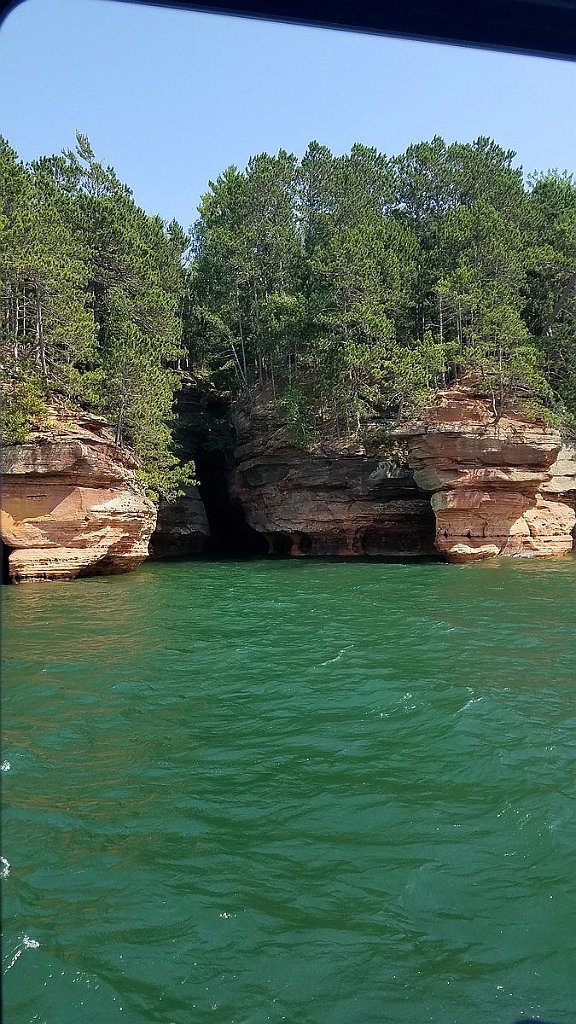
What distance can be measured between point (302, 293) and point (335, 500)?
7897 millimetres

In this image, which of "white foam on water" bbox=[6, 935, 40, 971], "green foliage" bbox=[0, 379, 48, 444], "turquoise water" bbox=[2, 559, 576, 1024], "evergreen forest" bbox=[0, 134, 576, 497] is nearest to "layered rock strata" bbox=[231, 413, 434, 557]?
"evergreen forest" bbox=[0, 134, 576, 497]

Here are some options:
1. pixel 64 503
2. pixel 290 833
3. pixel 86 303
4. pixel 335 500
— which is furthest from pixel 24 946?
pixel 86 303

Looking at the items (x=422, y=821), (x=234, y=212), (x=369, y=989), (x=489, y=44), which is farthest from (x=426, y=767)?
(x=234, y=212)

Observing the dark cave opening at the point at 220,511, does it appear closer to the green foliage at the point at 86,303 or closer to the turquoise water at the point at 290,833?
the green foliage at the point at 86,303

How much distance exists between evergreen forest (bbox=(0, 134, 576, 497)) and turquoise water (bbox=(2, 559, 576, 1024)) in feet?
35.8

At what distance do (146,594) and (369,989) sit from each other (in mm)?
13112

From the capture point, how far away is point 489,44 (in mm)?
1105

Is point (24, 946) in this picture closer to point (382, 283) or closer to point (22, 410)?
point (22, 410)

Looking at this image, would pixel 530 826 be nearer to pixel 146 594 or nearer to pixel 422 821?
pixel 422 821

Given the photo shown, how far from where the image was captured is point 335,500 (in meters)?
25.4

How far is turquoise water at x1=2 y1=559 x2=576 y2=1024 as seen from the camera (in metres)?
3.56

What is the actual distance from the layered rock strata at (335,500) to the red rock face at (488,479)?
265 cm

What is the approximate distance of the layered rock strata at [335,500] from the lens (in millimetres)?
24859

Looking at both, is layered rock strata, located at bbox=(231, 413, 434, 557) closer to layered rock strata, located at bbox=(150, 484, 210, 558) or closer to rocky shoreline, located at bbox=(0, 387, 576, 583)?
rocky shoreline, located at bbox=(0, 387, 576, 583)
